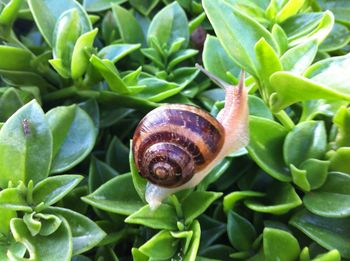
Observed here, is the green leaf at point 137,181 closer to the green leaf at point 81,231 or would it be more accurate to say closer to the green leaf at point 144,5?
the green leaf at point 81,231

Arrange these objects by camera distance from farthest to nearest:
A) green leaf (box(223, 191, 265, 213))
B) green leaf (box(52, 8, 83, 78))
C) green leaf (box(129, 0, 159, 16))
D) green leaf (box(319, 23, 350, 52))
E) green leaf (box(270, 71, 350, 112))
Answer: green leaf (box(129, 0, 159, 16))
green leaf (box(319, 23, 350, 52))
green leaf (box(52, 8, 83, 78))
green leaf (box(223, 191, 265, 213))
green leaf (box(270, 71, 350, 112))

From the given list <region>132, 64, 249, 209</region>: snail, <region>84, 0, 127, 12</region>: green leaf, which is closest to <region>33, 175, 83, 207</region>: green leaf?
<region>132, 64, 249, 209</region>: snail

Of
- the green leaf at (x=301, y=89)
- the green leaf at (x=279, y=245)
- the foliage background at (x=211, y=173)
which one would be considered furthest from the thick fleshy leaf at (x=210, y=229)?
the green leaf at (x=301, y=89)

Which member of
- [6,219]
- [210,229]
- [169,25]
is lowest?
[210,229]

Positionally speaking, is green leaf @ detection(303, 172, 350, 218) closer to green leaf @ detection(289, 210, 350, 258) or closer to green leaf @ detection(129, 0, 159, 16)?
green leaf @ detection(289, 210, 350, 258)

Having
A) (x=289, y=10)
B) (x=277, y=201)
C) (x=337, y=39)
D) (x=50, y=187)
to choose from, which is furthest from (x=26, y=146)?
(x=337, y=39)

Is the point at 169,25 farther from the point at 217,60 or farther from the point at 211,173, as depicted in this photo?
the point at 211,173

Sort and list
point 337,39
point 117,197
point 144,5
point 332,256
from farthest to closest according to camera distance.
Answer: point 144,5
point 337,39
point 117,197
point 332,256
